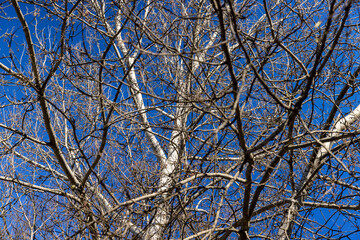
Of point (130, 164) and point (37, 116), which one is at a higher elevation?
point (37, 116)

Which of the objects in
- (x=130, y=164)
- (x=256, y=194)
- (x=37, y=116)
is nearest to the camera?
(x=256, y=194)

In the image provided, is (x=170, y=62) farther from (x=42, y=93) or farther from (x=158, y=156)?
(x=42, y=93)

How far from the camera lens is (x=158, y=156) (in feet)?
24.3

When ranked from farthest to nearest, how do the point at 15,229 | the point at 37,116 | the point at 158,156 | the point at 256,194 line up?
1. the point at 37,116
2. the point at 15,229
3. the point at 158,156
4. the point at 256,194

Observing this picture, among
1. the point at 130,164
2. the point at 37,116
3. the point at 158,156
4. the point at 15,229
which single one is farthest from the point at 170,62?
the point at 15,229

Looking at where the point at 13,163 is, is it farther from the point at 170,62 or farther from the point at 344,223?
the point at 344,223

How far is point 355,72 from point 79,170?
5360mm

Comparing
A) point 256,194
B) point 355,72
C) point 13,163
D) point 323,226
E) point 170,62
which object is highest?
point 170,62

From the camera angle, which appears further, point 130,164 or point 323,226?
point 130,164

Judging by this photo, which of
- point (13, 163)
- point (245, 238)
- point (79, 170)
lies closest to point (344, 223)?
point (245, 238)

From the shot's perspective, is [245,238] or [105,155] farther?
[105,155]

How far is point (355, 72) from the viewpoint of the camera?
512cm

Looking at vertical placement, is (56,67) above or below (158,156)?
below

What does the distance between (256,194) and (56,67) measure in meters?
2.60
